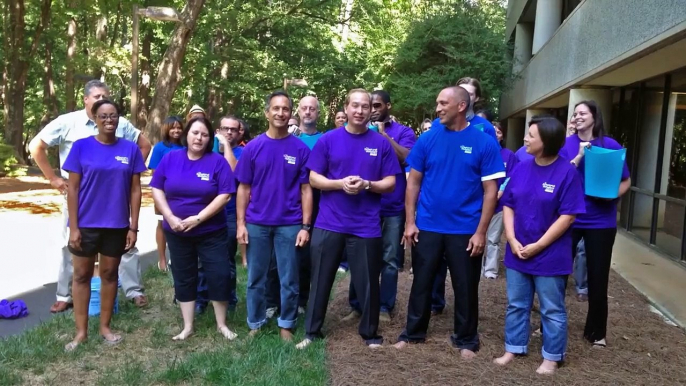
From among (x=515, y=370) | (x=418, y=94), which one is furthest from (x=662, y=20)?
(x=418, y=94)

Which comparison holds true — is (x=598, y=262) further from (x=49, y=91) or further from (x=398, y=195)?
(x=49, y=91)

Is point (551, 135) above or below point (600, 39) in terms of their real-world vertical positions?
below

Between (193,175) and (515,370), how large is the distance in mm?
2808

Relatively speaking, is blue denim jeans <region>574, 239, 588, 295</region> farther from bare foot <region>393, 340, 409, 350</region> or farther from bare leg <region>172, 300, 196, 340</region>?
bare leg <region>172, 300, 196, 340</region>

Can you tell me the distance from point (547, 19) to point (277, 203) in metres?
15.2

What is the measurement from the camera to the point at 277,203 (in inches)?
200

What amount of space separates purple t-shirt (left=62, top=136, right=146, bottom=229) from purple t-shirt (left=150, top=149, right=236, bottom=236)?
1.00 ft

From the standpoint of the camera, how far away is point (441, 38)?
731 inches

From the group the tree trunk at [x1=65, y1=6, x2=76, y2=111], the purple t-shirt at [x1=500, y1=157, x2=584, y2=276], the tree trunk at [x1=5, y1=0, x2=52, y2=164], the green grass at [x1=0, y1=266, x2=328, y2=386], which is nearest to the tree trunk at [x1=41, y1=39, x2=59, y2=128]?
the tree trunk at [x1=5, y1=0, x2=52, y2=164]

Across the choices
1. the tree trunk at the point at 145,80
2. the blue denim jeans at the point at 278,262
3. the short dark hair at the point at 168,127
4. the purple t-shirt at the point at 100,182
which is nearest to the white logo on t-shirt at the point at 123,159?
the purple t-shirt at the point at 100,182

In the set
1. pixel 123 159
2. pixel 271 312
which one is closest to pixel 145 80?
pixel 271 312

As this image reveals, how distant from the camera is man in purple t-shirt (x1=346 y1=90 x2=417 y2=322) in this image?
5668 mm

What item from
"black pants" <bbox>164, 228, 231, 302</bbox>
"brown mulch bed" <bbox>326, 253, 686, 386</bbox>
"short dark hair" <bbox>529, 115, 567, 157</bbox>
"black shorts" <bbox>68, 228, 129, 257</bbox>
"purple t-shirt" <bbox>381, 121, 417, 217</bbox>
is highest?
"short dark hair" <bbox>529, 115, 567, 157</bbox>

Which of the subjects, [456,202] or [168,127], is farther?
[168,127]
